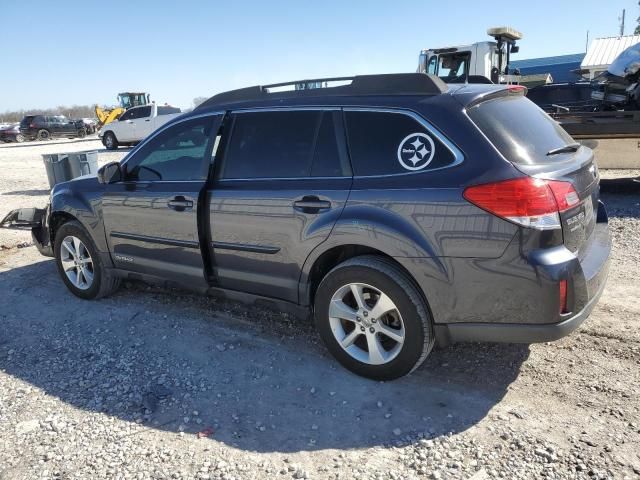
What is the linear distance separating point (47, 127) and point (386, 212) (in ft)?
121

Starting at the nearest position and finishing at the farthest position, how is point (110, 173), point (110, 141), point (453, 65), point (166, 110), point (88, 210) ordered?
point (110, 173) → point (88, 210) → point (453, 65) → point (166, 110) → point (110, 141)

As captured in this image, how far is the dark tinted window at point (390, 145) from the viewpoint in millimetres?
2910

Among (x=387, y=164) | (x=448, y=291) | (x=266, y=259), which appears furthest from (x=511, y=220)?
(x=266, y=259)

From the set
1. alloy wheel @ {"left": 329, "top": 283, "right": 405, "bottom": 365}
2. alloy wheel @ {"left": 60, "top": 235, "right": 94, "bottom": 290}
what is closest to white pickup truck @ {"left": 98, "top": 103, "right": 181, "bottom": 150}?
alloy wheel @ {"left": 60, "top": 235, "right": 94, "bottom": 290}

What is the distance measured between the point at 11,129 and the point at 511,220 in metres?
38.4

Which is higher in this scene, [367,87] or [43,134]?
[367,87]

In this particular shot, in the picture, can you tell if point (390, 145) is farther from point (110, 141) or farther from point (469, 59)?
point (110, 141)

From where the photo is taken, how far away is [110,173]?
14.3ft

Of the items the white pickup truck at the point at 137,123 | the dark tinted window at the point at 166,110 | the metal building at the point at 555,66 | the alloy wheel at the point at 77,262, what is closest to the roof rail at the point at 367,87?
the alloy wheel at the point at 77,262

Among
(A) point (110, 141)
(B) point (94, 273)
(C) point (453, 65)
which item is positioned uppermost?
(C) point (453, 65)

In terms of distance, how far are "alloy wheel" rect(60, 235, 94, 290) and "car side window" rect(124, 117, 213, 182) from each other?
97 centimetres

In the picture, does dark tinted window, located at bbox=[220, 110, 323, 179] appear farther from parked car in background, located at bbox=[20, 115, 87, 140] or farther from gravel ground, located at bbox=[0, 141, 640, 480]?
parked car in background, located at bbox=[20, 115, 87, 140]

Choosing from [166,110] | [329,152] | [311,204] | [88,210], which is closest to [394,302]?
[311,204]

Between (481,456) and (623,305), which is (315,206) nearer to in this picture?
(481,456)
